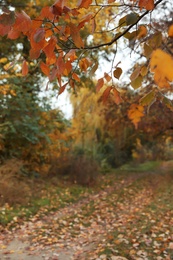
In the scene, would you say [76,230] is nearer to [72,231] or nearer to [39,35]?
[72,231]

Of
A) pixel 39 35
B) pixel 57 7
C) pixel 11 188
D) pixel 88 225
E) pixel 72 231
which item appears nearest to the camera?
pixel 57 7

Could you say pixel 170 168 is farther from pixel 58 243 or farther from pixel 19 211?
pixel 58 243

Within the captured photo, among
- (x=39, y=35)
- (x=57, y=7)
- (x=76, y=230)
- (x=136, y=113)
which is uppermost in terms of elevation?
(x=57, y=7)

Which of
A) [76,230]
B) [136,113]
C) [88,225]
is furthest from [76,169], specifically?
[136,113]

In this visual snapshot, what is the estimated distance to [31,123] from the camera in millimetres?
10305

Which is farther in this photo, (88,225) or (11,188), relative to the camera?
(11,188)

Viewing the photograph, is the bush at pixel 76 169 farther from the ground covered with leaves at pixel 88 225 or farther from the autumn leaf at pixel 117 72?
the autumn leaf at pixel 117 72

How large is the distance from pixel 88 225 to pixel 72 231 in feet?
2.01

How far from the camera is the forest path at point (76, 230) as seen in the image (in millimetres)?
5109

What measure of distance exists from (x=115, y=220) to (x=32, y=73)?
6.53m

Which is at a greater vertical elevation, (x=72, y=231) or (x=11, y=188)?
(x=11, y=188)

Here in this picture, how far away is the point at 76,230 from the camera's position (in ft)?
21.6

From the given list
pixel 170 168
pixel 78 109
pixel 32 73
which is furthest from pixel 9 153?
pixel 170 168

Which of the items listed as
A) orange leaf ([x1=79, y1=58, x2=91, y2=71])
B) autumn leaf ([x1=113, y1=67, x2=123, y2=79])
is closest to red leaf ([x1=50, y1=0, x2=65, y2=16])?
autumn leaf ([x1=113, y1=67, x2=123, y2=79])
